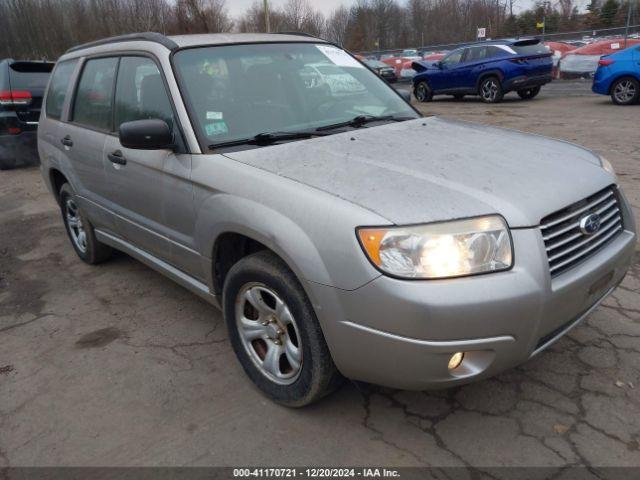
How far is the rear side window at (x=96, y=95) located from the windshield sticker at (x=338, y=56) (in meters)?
1.45

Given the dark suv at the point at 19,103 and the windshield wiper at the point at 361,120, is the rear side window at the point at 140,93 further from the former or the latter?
the dark suv at the point at 19,103

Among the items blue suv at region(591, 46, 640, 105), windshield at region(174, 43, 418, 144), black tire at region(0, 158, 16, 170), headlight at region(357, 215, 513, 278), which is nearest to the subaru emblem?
headlight at region(357, 215, 513, 278)

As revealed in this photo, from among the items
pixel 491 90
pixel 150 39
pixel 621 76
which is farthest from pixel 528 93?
pixel 150 39

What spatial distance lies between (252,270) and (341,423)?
85 centimetres

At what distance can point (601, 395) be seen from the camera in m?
2.60

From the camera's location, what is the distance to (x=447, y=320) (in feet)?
6.46

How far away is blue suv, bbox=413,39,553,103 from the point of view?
1408cm

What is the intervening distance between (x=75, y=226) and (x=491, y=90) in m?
12.9

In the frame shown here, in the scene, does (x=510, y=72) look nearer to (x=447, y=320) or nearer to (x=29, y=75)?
(x=29, y=75)

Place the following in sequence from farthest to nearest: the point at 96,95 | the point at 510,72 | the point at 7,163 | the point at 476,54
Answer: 1. the point at 476,54
2. the point at 510,72
3. the point at 7,163
4. the point at 96,95

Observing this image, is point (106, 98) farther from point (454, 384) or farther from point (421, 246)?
point (454, 384)

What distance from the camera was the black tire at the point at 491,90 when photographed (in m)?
14.6

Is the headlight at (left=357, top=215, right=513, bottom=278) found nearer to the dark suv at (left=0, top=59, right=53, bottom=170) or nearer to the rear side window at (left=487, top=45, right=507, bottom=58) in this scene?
the dark suv at (left=0, top=59, right=53, bottom=170)

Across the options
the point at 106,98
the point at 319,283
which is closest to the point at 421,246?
the point at 319,283
